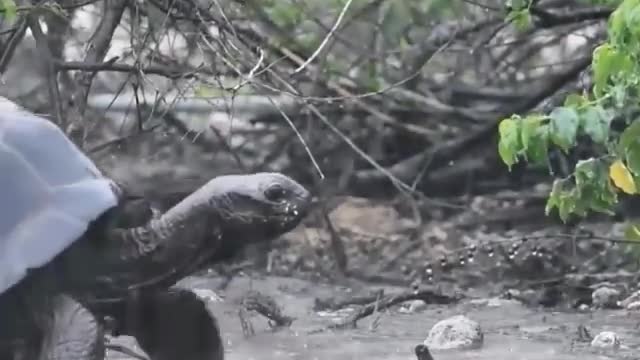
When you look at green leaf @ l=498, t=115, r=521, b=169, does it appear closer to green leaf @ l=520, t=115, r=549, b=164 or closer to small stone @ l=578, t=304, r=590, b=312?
green leaf @ l=520, t=115, r=549, b=164

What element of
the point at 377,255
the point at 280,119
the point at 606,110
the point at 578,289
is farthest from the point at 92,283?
the point at 280,119

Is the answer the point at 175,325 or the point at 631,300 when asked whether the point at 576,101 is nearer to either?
the point at 175,325

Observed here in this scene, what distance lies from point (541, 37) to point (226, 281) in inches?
80.7

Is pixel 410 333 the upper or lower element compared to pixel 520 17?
lower

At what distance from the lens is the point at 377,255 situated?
7496mm

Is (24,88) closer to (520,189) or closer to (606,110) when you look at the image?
(520,189)

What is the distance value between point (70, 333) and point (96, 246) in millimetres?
244

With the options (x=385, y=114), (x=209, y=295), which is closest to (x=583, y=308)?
(x=209, y=295)

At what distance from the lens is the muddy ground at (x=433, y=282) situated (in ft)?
17.9

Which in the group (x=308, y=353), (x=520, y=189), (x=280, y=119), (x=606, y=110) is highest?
(x=280, y=119)

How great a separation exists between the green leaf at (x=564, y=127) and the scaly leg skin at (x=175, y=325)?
3.16ft

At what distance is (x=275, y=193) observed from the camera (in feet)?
12.8

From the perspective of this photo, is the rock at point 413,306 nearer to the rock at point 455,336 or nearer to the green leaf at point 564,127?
the rock at point 455,336

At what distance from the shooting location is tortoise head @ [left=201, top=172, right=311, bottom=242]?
12.7ft
